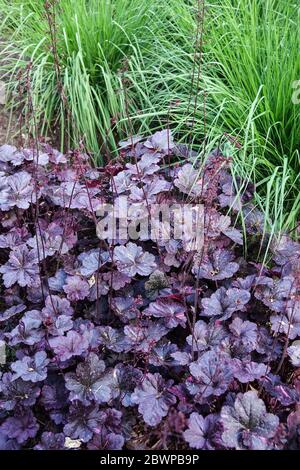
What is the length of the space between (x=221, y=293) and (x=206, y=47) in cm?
134

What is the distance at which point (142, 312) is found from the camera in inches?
79.2

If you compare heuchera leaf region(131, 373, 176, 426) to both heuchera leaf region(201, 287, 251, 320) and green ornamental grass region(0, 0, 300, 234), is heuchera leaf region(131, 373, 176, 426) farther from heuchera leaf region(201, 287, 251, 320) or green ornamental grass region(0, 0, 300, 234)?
green ornamental grass region(0, 0, 300, 234)

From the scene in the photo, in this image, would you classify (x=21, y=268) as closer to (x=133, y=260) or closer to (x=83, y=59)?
(x=133, y=260)

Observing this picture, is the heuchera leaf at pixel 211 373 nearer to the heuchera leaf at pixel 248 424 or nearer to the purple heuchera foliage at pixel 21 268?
the heuchera leaf at pixel 248 424

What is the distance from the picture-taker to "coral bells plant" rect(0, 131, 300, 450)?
5.92 feet

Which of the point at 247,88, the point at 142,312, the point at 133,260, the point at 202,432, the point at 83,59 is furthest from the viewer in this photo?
the point at 83,59

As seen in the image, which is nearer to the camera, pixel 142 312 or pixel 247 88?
pixel 142 312

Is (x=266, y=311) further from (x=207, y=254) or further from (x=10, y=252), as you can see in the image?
(x=10, y=252)

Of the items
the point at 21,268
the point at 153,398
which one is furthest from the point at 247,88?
the point at 153,398

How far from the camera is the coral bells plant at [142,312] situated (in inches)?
71.1

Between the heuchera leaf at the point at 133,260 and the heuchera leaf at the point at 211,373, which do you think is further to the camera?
the heuchera leaf at the point at 133,260

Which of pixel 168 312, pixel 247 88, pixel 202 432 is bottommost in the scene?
pixel 202 432

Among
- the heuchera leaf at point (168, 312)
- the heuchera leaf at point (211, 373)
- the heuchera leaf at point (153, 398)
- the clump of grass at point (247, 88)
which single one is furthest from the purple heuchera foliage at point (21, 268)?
Result: the clump of grass at point (247, 88)

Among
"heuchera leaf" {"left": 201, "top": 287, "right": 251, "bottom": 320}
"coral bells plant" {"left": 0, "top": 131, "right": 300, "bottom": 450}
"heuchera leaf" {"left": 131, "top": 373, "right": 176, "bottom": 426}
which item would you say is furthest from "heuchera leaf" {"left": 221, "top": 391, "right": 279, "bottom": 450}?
"heuchera leaf" {"left": 201, "top": 287, "right": 251, "bottom": 320}
